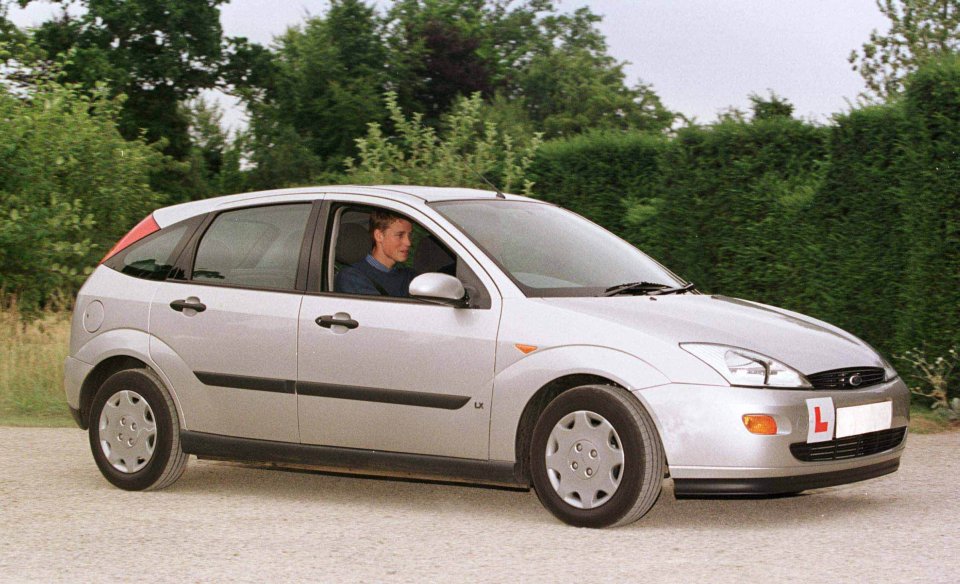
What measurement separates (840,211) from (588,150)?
3983 mm

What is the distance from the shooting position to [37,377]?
A: 12727 mm

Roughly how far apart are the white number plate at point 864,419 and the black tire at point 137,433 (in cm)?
364

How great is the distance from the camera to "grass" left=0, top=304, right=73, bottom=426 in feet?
38.0

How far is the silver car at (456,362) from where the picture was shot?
5.96 m

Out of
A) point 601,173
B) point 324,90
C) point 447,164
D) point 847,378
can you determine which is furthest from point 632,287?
point 324,90

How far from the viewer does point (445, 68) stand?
50438 millimetres

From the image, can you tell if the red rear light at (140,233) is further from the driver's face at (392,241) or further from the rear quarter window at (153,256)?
the driver's face at (392,241)

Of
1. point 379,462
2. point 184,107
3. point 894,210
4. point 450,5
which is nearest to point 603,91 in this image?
point 450,5

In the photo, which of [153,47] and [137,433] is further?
[153,47]

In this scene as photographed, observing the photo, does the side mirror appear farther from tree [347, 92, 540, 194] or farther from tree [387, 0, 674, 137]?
tree [387, 0, 674, 137]

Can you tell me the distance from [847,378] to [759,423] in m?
0.69

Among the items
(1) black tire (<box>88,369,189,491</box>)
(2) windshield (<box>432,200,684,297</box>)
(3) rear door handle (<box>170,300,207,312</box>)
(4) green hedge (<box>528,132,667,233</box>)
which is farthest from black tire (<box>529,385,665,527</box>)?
(4) green hedge (<box>528,132,667,233</box>)

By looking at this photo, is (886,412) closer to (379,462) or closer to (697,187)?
(379,462)

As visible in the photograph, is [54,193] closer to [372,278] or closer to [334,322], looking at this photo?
[372,278]
